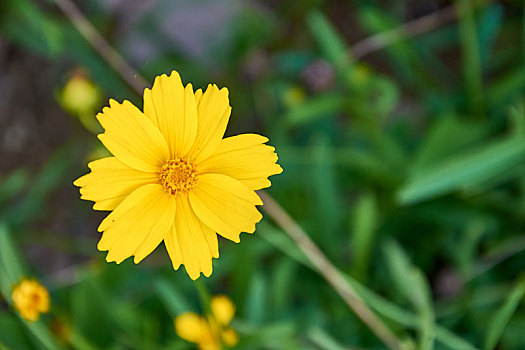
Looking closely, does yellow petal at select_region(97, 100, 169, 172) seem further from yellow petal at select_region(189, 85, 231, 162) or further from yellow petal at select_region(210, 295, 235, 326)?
yellow petal at select_region(210, 295, 235, 326)

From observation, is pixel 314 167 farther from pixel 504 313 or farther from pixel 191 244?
pixel 191 244

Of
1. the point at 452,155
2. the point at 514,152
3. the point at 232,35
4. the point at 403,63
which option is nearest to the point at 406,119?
the point at 403,63

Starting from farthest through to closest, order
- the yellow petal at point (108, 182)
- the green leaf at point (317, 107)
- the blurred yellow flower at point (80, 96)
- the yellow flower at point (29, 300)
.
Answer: the green leaf at point (317, 107) → the blurred yellow flower at point (80, 96) → the yellow flower at point (29, 300) → the yellow petal at point (108, 182)

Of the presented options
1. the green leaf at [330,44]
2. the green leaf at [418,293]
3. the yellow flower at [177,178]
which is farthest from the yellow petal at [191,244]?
the green leaf at [330,44]

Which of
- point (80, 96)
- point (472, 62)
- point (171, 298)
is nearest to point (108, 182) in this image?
point (171, 298)

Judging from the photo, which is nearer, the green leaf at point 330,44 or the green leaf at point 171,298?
the green leaf at point 171,298

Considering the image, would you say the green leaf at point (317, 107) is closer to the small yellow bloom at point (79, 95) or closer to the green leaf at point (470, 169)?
the green leaf at point (470, 169)

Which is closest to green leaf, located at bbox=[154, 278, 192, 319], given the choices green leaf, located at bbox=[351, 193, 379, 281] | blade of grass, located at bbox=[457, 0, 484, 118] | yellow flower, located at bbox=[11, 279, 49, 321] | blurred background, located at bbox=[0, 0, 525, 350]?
blurred background, located at bbox=[0, 0, 525, 350]
